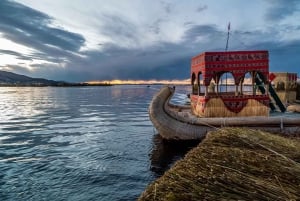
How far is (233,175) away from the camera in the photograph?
18.2 feet

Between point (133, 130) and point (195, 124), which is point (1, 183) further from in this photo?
point (133, 130)

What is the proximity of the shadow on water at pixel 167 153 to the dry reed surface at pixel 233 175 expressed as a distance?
8.69 m

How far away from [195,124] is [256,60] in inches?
276

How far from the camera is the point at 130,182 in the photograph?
13562 mm

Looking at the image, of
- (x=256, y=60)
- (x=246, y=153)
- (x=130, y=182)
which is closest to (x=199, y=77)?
(x=256, y=60)

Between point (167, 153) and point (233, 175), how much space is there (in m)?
13.3

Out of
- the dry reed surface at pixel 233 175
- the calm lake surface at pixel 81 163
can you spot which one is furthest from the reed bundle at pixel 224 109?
the dry reed surface at pixel 233 175

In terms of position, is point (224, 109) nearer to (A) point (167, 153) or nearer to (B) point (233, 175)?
(A) point (167, 153)

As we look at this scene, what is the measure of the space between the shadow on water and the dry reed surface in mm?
8687

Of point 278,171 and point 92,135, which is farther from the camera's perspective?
point 92,135

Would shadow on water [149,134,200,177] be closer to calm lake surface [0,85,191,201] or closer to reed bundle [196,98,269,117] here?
calm lake surface [0,85,191,201]

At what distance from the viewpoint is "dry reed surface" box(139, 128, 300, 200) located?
16.2 ft

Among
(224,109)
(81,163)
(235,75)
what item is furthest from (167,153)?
(235,75)

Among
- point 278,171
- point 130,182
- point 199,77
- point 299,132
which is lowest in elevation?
point 130,182
